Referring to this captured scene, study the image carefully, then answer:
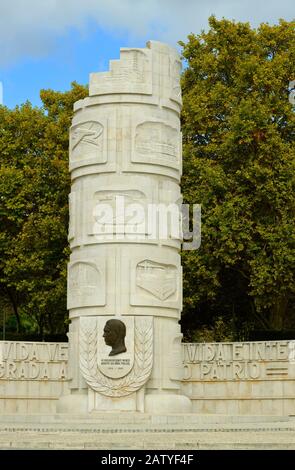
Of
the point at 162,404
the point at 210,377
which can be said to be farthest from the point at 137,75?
the point at 210,377

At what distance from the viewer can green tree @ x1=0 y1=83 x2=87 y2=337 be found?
30.7 m

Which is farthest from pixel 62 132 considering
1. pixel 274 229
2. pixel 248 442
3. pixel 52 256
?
pixel 248 442

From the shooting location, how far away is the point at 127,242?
74.4 ft

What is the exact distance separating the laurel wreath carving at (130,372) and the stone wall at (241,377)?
476 cm

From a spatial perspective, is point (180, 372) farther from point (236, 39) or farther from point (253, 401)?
point (236, 39)

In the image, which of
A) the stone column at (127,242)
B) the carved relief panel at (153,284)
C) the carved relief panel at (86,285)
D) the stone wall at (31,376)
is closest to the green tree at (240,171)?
the stone wall at (31,376)

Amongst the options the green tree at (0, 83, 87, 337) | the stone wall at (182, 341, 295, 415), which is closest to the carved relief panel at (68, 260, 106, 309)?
the stone wall at (182, 341, 295, 415)

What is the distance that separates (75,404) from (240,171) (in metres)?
10.6

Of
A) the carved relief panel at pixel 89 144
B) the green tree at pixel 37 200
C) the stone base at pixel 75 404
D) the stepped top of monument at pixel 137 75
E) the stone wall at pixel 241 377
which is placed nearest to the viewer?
the stone base at pixel 75 404

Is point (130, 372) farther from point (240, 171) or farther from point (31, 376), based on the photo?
point (240, 171)

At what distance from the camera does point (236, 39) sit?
1252 inches

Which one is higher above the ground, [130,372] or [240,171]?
[240,171]

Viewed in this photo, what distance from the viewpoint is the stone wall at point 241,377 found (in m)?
26.0

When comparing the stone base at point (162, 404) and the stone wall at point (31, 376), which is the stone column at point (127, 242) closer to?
the stone base at point (162, 404)
